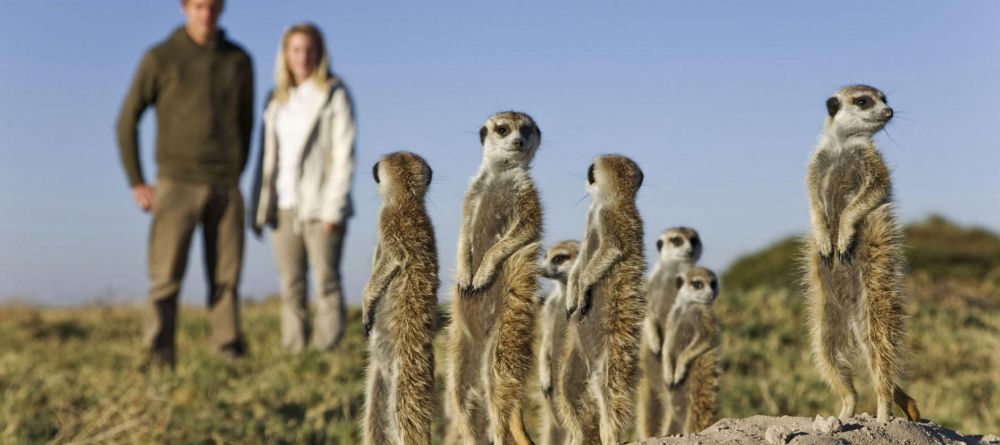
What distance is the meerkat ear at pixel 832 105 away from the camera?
5156 mm

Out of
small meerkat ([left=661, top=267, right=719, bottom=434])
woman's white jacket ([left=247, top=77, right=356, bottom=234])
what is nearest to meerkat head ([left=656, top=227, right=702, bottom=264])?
small meerkat ([left=661, top=267, right=719, bottom=434])

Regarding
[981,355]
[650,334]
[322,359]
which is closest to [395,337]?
[650,334]

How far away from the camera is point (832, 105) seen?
17.0 ft

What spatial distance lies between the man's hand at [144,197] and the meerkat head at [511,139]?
9640 millimetres

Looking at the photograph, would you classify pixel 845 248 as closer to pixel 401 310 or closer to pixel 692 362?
pixel 692 362

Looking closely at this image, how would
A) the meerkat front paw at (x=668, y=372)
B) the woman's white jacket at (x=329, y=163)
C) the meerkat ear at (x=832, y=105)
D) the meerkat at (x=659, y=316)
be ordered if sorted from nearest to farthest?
the meerkat ear at (x=832, y=105) → the meerkat front paw at (x=668, y=372) → the meerkat at (x=659, y=316) → the woman's white jacket at (x=329, y=163)

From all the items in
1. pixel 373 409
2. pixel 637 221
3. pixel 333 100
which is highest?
pixel 333 100

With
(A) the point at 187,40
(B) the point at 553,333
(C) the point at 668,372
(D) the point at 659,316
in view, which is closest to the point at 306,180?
(A) the point at 187,40

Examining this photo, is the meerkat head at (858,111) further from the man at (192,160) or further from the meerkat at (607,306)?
the man at (192,160)

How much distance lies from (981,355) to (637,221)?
1028cm

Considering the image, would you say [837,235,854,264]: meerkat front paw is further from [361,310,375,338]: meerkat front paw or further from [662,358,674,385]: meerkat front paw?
[361,310,375,338]: meerkat front paw

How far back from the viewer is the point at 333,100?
42.2 ft

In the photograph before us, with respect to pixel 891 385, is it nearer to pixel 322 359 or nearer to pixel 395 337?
pixel 395 337

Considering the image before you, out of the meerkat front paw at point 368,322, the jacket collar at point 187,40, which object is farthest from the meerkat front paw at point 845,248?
the jacket collar at point 187,40
